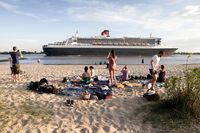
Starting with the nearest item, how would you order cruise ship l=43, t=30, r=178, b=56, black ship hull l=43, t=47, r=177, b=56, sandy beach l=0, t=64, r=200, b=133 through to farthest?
sandy beach l=0, t=64, r=200, b=133, black ship hull l=43, t=47, r=177, b=56, cruise ship l=43, t=30, r=178, b=56

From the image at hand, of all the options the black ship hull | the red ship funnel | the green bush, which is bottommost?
the black ship hull

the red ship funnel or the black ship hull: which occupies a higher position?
the red ship funnel

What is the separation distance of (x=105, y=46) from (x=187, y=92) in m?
64.8

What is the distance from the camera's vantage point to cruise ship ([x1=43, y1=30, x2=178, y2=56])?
6962cm

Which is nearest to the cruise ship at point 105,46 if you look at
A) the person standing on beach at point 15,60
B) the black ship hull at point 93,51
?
the black ship hull at point 93,51

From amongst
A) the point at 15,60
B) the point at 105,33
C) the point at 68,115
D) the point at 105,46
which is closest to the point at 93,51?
the point at 105,46

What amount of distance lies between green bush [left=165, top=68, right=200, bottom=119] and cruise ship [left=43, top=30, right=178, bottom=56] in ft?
203

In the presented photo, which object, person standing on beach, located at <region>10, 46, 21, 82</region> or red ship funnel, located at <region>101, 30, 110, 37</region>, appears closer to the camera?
person standing on beach, located at <region>10, 46, 21, 82</region>

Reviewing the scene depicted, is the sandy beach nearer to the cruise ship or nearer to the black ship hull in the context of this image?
the black ship hull

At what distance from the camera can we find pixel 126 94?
10625 mm

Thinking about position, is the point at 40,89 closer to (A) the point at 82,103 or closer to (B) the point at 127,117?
(A) the point at 82,103

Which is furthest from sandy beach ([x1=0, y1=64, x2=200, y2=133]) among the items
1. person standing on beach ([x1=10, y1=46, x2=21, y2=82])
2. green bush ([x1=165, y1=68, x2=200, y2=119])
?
person standing on beach ([x1=10, y1=46, x2=21, y2=82])

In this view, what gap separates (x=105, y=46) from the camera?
237ft

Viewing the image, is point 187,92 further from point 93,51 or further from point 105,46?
point 105,46
